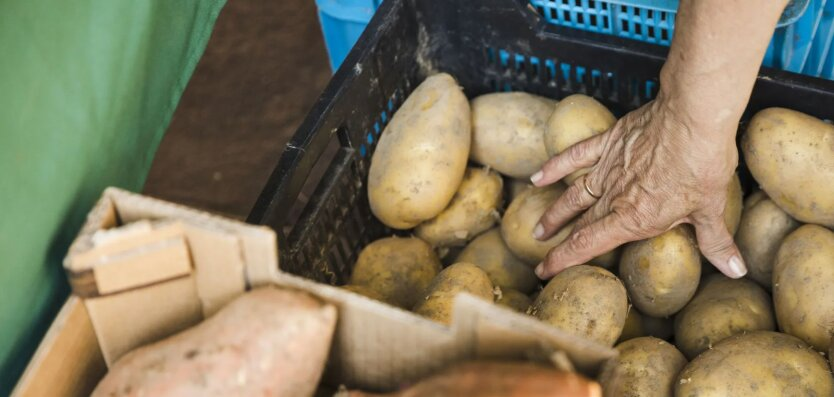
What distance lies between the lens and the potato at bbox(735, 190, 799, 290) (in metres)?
1.39

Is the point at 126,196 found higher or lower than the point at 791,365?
higher

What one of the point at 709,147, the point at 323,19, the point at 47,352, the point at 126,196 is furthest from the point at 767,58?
A: the point at 47,352

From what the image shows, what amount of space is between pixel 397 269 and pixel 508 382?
2.47ft

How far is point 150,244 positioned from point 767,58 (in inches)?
42.3

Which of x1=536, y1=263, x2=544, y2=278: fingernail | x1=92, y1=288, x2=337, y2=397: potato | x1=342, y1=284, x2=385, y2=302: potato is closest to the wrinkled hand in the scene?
x1=536, y1=263, x2=544, y2=278: fingernail

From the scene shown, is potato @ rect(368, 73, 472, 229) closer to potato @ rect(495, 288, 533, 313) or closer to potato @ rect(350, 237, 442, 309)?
potato @ rect(350, 237, 442, 309)

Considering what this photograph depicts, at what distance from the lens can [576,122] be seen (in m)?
1.42

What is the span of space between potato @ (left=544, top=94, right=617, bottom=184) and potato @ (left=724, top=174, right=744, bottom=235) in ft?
0.71

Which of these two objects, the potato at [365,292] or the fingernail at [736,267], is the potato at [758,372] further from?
the potato at [365,292]

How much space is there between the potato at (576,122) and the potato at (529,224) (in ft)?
0.24

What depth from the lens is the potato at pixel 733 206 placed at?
54.2 inches

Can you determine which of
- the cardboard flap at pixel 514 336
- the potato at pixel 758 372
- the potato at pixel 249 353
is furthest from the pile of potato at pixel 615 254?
the potato at pixel 249 353

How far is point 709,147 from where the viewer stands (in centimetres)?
124

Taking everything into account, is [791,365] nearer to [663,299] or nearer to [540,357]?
[663,299]
